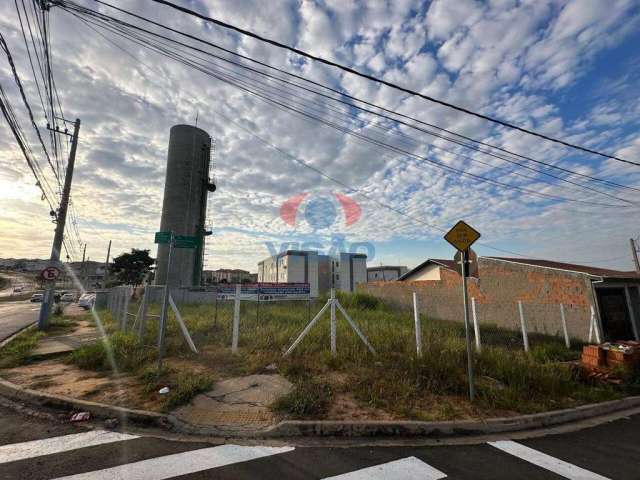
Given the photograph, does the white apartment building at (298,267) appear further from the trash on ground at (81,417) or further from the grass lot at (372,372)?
the trash on ground at (81,417)

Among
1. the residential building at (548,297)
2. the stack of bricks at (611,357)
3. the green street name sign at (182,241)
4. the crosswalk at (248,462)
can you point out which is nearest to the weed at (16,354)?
the crosswalk at (248,462)

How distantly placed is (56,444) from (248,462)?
232 cm

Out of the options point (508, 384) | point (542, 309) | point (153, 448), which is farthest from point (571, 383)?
point (542, 309)

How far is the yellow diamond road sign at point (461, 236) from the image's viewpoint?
17.5 feet

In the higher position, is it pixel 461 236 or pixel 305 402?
pixel 461 236

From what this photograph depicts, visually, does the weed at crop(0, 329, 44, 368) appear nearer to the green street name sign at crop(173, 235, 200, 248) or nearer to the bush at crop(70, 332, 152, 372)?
the bush at crop(70, 332, 152, 372)

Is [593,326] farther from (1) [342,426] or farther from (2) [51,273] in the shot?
(2) [51,273]

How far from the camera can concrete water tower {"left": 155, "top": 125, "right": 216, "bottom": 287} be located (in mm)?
25000

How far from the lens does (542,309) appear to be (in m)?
12.3

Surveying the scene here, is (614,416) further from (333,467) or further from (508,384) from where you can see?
(333,467)

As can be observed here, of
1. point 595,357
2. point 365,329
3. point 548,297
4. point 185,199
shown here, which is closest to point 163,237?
point 365,329

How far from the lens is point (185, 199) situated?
84.6 ft

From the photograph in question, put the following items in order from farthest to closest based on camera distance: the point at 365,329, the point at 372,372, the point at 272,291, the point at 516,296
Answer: the point at 516,296
the point at 365,329
the point at 272,291
the point at 372,372

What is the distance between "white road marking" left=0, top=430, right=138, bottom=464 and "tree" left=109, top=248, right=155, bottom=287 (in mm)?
40461
